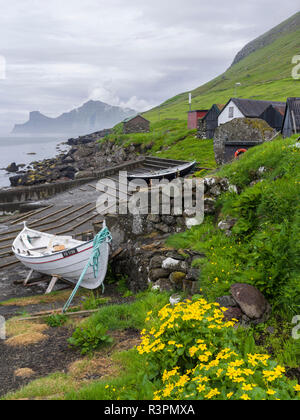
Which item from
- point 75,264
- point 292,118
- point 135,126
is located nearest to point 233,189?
point 75,264

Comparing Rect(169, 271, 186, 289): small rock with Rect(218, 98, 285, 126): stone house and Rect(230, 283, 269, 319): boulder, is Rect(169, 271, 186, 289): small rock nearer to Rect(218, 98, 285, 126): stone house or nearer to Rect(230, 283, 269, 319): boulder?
Rect(230, 283, 269, 319): boulder

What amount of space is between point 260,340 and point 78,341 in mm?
3620

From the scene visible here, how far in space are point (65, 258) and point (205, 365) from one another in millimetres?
8273

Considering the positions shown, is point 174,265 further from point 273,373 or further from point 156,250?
point 273,373

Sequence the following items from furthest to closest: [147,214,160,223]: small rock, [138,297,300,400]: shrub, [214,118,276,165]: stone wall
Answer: [214,118,276,165]: stone wall
[147,214,160,223]: small rock
[138,297,300,400]: shrub

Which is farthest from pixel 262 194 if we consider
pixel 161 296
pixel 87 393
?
pixel 87 393

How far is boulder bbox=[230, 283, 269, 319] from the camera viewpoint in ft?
18.2

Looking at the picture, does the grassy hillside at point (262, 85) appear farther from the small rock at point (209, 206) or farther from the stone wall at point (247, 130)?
the small rock at point (209, 206)

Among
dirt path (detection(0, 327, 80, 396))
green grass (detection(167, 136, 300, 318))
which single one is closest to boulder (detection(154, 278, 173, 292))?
green grass (detection(167, 136, 300, 318))

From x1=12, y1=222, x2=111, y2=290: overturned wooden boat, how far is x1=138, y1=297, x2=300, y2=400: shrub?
6127 mm

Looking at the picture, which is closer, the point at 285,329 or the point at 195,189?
the point at 285,329

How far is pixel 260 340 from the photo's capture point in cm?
513

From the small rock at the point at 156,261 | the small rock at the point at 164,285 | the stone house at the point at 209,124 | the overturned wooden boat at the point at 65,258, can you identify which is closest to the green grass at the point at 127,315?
the small rock at the point at 164,285
